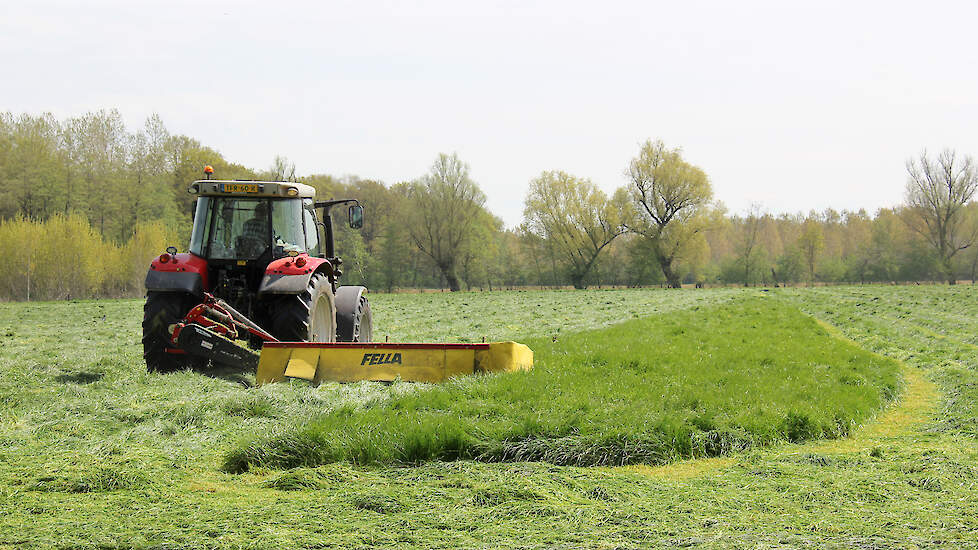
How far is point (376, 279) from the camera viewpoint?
2557 inches

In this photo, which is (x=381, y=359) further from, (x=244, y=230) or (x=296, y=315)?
(x=244, y=230)

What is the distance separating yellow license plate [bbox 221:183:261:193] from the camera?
9.60 metres

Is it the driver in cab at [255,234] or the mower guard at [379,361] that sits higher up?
the driver in cab at [255,234]

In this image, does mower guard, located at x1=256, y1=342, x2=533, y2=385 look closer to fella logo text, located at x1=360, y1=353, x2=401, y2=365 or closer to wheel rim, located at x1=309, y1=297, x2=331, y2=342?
fella logo text, located at x1=360, y1=353, x2=401, y2=365

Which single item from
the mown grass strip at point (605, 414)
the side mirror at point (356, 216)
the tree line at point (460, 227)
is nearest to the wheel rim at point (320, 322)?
the side mirror at point (356, 216)

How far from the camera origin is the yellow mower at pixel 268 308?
316 inches

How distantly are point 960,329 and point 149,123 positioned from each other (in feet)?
155

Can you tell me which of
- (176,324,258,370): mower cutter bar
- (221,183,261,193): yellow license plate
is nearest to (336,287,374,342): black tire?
(221,183,261,193): yellow license plate

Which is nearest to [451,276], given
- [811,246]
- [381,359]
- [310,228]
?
[811,246]

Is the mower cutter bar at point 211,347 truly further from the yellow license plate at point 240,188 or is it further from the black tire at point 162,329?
the yellow license plate at point 240,188

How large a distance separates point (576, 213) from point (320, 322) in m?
59.3

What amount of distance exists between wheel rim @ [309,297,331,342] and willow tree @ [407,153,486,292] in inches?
2133

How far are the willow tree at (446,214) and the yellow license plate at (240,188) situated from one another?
54.3m

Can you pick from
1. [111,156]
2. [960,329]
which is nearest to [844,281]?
[960,329]
